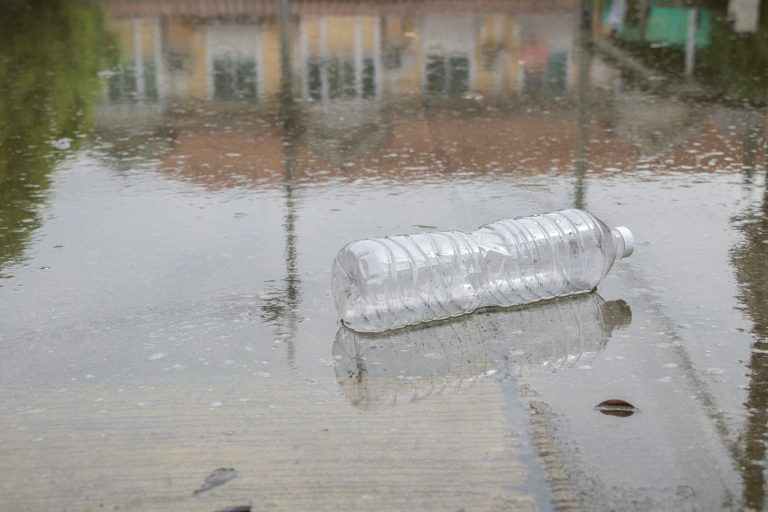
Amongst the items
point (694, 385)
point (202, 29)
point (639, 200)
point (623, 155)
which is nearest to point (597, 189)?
point (639, 200)

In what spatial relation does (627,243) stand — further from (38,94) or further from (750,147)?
(38,94)

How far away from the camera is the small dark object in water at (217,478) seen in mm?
3274

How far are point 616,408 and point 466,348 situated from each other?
27.0 inches

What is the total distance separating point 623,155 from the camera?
698 cm

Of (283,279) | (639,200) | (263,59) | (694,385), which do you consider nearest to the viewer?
(694,385)

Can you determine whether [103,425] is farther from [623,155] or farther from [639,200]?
[623,155]

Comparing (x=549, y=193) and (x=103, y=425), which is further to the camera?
(x=549, y=193)

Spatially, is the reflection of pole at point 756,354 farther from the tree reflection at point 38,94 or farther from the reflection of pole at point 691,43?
the reflection of pole at point 691,43

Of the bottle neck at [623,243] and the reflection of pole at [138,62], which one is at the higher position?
the reflection of pole at [138,62]

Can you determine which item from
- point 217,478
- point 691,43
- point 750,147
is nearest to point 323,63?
point 691,43

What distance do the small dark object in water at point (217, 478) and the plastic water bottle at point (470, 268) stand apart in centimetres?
118

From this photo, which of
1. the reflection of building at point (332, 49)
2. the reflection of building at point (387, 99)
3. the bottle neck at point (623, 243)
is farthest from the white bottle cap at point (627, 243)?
the reflection of building at point (332, 49)

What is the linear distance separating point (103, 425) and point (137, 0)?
1121cm

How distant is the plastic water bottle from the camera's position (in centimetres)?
454
